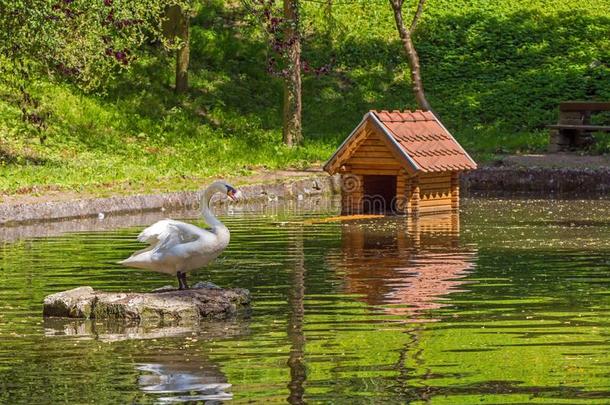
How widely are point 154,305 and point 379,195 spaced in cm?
1368

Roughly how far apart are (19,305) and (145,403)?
5.23m

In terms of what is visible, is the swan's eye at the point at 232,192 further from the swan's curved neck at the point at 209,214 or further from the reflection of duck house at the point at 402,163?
the reflection of duck house at the point at 402,163

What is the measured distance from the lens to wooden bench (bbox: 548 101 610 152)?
33.3 meters

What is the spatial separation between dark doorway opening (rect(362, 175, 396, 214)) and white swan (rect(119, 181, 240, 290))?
12.0 m

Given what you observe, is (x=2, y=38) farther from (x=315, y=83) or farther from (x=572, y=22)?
(x=572, y=22)

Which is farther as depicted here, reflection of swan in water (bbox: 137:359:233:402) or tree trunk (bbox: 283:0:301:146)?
tree trunk (bbox: 283:0:301:146)

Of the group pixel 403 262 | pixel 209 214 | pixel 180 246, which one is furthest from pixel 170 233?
pixel 403 262

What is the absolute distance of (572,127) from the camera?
33156 millimetres

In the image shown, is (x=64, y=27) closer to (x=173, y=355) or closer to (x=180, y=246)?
(x=180, y=246)

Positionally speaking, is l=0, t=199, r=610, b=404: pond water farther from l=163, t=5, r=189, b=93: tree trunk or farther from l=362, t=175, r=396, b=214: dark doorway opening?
l=163, t=5, r=189, b=93: tree trunk

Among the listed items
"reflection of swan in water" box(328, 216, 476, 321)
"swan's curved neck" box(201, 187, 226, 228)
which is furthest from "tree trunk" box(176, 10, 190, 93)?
"swan's curved neck" box(201, 187, 226, 228)

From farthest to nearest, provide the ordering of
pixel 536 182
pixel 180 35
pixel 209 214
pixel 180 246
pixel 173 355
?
pixel 180 35, pixel 536 182, pixel 209 214, pixel 180 246, pixel 173 355

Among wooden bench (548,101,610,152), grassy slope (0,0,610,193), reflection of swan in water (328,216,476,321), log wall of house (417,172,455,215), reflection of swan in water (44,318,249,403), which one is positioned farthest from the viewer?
wooden bench (548,101,610,152)

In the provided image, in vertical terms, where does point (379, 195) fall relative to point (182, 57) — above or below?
below
